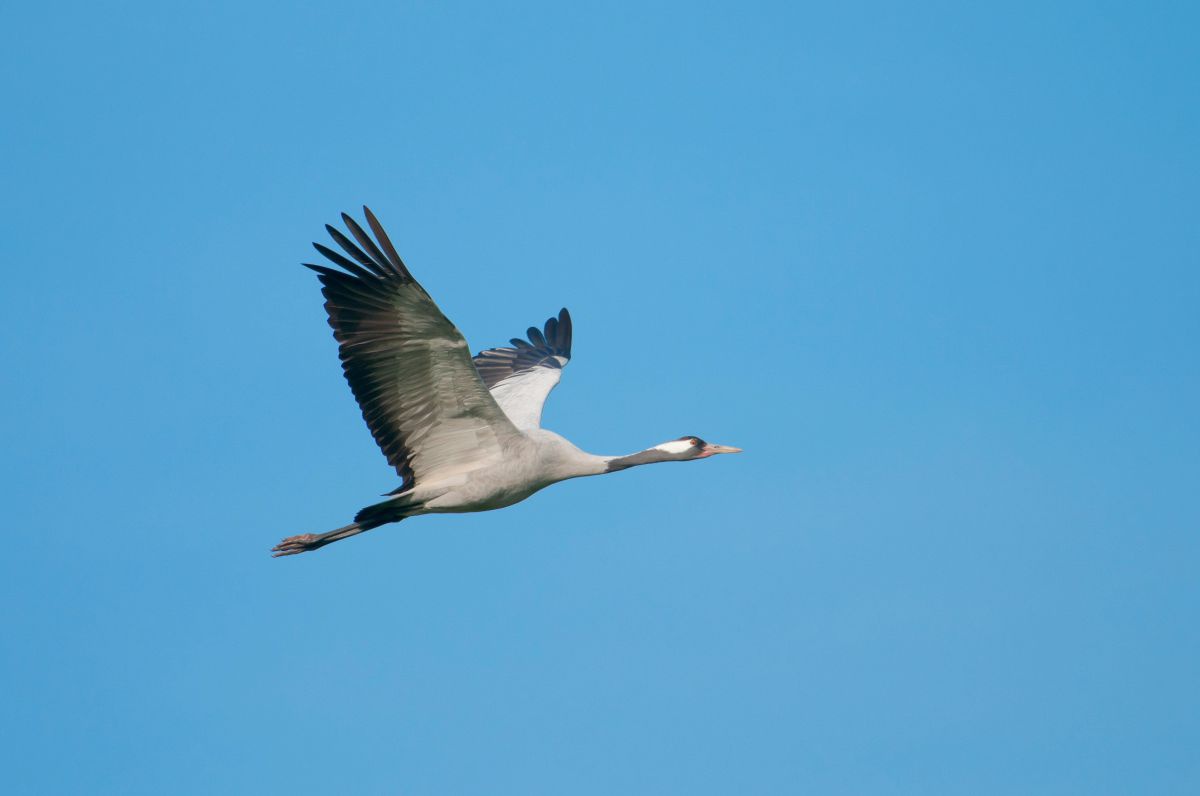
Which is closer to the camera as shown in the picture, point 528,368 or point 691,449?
point 691,449

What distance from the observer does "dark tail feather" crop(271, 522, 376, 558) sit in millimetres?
13852

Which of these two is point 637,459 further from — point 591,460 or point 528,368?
point 528,368

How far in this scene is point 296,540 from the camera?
1412 cm

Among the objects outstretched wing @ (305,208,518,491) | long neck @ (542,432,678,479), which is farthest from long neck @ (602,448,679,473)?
outstretched wing @ (305,208,518,491)

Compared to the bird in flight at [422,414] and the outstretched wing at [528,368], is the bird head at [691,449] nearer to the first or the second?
the bird in flight at [422,414]

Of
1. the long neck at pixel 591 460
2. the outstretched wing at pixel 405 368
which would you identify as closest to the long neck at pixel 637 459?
the long neck at pixel 591 460

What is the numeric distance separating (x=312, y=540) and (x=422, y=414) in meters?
1.79

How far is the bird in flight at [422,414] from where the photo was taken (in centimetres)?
1249

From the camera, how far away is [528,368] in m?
17.9

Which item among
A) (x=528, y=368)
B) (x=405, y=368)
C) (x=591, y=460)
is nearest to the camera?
(x=405, y=368)

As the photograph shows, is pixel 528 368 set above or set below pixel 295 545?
above

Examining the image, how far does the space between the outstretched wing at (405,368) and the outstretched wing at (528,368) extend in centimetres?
196

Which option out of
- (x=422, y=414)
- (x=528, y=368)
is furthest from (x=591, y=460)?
(x=528, y=368)

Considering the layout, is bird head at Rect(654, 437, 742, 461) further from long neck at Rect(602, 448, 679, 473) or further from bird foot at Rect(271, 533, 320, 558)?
bird foot at Rect(271, 533, 320, 558)
